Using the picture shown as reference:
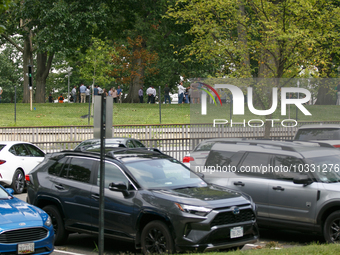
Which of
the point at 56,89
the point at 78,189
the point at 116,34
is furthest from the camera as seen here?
the point at 56,89

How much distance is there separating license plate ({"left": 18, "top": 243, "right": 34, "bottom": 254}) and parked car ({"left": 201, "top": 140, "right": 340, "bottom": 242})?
420 centimetres

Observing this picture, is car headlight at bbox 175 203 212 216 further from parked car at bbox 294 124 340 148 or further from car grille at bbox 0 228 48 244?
parked car at bbox 294 124 340 148

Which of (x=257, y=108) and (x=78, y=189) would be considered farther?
(x=257, y=108)

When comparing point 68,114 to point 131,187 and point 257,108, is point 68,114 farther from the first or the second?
point 131,187

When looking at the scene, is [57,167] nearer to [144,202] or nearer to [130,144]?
[144,202]

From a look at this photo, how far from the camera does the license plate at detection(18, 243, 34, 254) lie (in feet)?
24.0

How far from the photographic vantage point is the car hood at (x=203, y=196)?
7.50 m

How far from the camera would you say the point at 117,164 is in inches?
337

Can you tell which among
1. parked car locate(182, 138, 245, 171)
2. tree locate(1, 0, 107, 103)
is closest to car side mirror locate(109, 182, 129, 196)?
parked car locate(182, 138, 245, 171)

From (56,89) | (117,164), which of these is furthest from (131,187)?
(56,89)

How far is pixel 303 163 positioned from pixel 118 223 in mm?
3604

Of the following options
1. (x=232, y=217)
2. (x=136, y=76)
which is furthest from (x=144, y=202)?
(x=136, y=76)

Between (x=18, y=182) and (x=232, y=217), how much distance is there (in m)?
9.51

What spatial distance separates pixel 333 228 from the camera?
8453 mm
